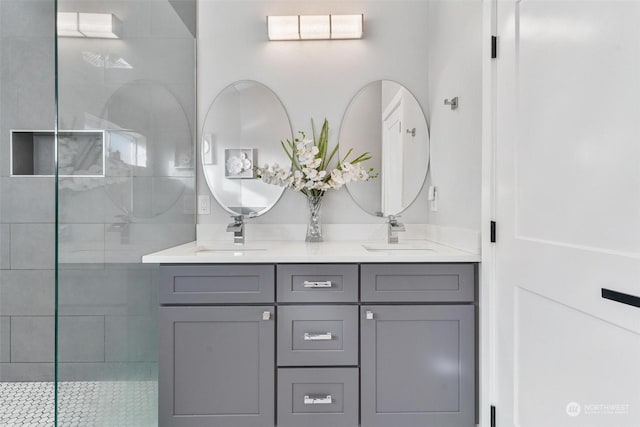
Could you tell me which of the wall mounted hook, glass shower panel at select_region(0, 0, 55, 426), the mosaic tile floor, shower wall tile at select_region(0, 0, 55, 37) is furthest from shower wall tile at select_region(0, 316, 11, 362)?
the wall mounted hook

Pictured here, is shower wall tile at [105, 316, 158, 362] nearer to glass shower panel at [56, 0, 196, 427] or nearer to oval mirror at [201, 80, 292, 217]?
glass shower panel at [56, 0, 196, 427]

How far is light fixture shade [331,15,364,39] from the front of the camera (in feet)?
7.46

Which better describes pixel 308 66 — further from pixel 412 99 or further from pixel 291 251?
pixel 291 251

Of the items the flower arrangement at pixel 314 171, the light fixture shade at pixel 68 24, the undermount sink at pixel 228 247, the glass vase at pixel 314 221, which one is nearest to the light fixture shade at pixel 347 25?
the flower arrangement at pixel 314 171

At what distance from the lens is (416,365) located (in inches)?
65.7

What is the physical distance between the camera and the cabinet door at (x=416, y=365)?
1.66m

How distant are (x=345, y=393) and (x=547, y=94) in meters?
1.38

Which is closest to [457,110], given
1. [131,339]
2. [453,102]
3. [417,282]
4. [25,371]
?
[453,102]

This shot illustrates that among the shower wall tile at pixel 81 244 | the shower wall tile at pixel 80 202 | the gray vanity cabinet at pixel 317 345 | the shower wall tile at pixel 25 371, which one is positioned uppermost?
the shower wall tile at pixel 80 202

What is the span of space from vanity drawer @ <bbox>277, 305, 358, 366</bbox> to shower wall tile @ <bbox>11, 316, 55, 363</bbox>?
63.5 inches

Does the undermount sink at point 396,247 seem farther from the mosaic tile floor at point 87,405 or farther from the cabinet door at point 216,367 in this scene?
the mosaic tile floor at point 87,405

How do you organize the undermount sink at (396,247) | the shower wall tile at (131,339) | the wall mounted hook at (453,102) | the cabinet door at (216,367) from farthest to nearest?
the undermount sink at (396,247) → the wall mounted hook at (453,102) → the cabinet door at (216,367) → the shower wall tile at (131,339)

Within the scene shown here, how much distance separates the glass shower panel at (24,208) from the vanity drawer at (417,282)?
1960 mm

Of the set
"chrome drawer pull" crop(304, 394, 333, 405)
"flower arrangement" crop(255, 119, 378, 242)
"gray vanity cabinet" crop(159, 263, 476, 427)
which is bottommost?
"chrome drawer pull" crop(304, 394, 333, 405)
